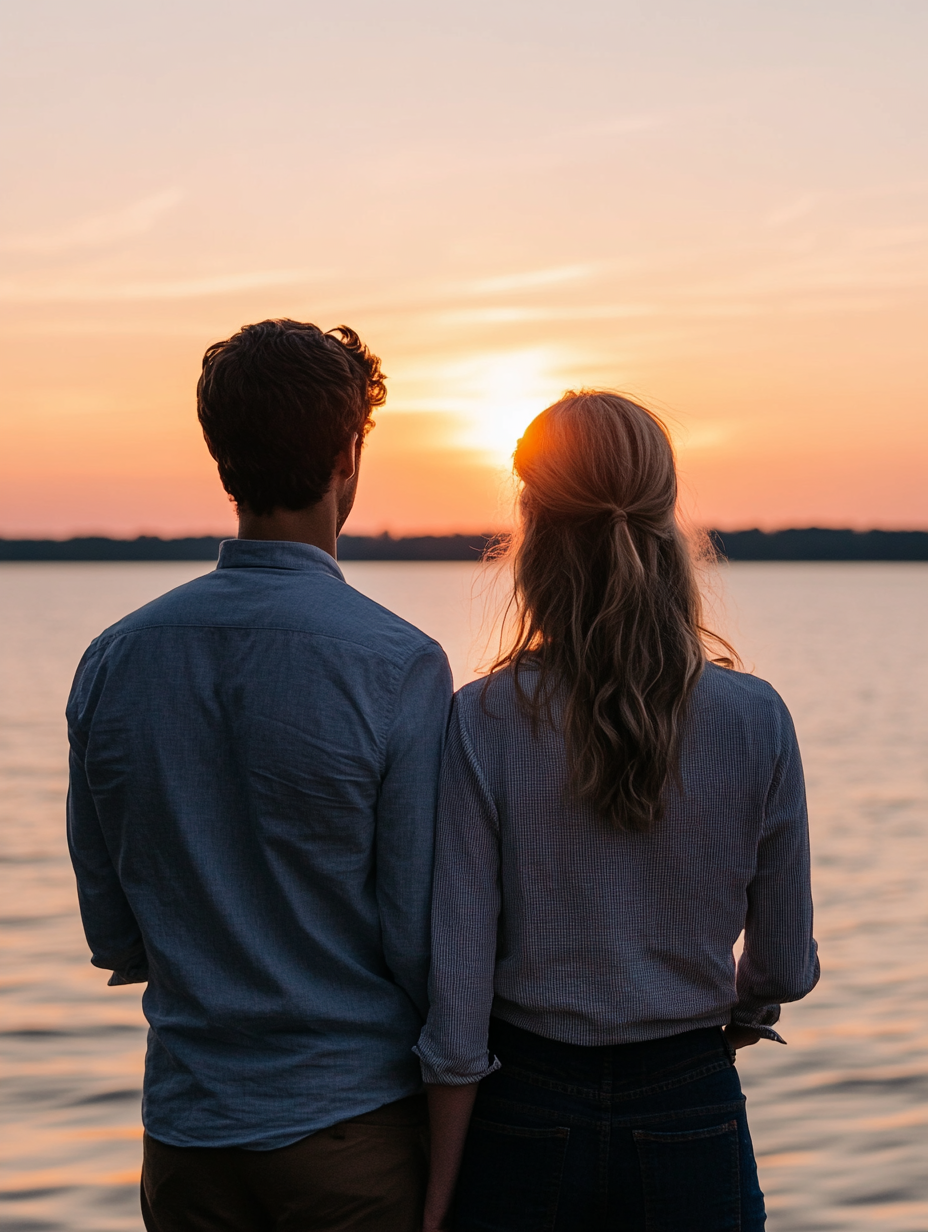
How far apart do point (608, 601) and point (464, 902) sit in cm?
49

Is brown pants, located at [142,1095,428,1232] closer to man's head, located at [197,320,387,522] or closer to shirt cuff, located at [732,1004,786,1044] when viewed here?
shirt cuff, located at [732,1004,786,1044]

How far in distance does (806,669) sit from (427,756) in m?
30.2

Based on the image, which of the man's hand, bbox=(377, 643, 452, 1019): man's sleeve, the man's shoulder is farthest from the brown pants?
the man's shoulder

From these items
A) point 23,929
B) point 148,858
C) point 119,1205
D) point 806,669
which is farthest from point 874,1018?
point 806,669

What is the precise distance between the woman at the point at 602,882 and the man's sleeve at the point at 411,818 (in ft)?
0.11

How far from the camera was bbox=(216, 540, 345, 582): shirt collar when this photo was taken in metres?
1.78

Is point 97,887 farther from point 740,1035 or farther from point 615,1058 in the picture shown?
point 740,1035

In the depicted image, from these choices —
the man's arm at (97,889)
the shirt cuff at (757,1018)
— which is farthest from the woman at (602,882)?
the man's arm at (97,889)

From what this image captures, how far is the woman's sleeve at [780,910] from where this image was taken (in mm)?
1839

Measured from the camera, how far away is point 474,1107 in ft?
6.09

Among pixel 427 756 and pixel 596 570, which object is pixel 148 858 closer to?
pixel 427 756

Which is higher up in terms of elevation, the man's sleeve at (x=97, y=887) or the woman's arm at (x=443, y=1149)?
the man's sleeve at (x=97, y=887)

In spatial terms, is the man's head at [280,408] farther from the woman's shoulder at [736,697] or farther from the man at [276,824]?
the woman's shoulder at [736,697]

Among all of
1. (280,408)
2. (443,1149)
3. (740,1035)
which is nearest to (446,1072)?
(443,1149)
